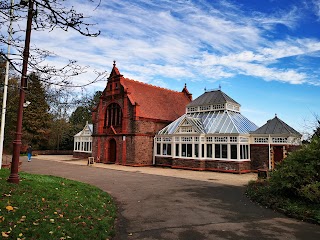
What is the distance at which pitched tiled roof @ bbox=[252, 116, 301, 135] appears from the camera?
21500mm

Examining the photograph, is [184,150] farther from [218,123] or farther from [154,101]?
[154,101]

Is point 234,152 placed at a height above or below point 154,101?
below

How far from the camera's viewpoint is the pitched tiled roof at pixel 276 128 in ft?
70.5

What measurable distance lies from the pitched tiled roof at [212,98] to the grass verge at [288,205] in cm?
1588

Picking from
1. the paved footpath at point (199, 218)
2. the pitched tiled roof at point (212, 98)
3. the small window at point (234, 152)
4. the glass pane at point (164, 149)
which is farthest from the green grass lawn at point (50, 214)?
the pitched tiled roof at point (212, 98)

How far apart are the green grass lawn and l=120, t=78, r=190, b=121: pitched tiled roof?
19449 mm

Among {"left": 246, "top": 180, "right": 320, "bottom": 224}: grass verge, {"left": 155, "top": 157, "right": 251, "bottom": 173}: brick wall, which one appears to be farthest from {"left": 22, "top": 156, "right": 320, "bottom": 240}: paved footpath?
{"left": 155, "top": 157, "right": 251, "bottom": 173}: brick wall

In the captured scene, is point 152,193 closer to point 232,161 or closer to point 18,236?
point 18,236

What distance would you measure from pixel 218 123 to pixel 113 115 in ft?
42.0

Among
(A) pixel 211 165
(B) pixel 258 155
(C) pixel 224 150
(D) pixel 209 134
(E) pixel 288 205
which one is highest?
(D) pixel 209 134

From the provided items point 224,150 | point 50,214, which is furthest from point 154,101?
point 50,214

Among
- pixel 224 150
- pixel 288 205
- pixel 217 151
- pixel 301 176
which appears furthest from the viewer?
pixel 217 151

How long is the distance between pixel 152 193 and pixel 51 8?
9159mm

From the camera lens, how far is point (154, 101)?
31.3m
